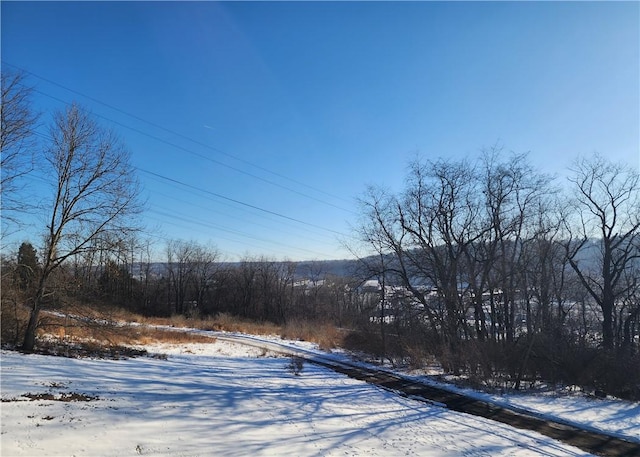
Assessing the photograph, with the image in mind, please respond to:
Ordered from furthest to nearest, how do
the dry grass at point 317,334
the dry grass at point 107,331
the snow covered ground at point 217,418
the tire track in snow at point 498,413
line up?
the dry grass at point 317,334 < the dry grass at point 107,331 < the tire track in snow at point 498,413 < the snow covered ground at point 217,418

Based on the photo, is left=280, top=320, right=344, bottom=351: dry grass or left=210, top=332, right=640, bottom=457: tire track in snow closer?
left=210, top=332, right=640, bottom=457: tire track in snow

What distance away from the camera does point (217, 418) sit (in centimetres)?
935

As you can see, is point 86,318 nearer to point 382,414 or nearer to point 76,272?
point 76,272

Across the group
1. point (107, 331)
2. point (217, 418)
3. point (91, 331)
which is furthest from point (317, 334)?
point (217, 418)

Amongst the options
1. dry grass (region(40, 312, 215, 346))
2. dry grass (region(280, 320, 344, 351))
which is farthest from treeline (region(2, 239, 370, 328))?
dry grass (region(40, 312, 215, 346))

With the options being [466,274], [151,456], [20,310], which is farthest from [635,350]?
[20,310]

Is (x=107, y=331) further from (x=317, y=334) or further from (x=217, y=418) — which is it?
(x=317, y=334)

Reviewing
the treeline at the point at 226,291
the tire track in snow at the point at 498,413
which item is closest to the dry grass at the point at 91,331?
the tire track in snow at the point at 498,413

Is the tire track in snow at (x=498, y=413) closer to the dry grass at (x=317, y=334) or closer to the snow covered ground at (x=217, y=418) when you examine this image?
the snow covered ground at (x=217, y=418)

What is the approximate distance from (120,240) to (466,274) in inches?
761

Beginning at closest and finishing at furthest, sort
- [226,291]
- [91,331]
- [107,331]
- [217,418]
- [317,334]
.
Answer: [217,418]
[107,331]
[91,331]
[317,334]
[226,291]

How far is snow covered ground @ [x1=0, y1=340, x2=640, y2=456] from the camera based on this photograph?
22.8 feet

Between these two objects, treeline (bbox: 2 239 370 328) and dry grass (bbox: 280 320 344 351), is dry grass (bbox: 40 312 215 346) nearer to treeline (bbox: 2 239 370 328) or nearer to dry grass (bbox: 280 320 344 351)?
dry grass (bbox: 280 320 344 351)

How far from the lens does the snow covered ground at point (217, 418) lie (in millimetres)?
6938
